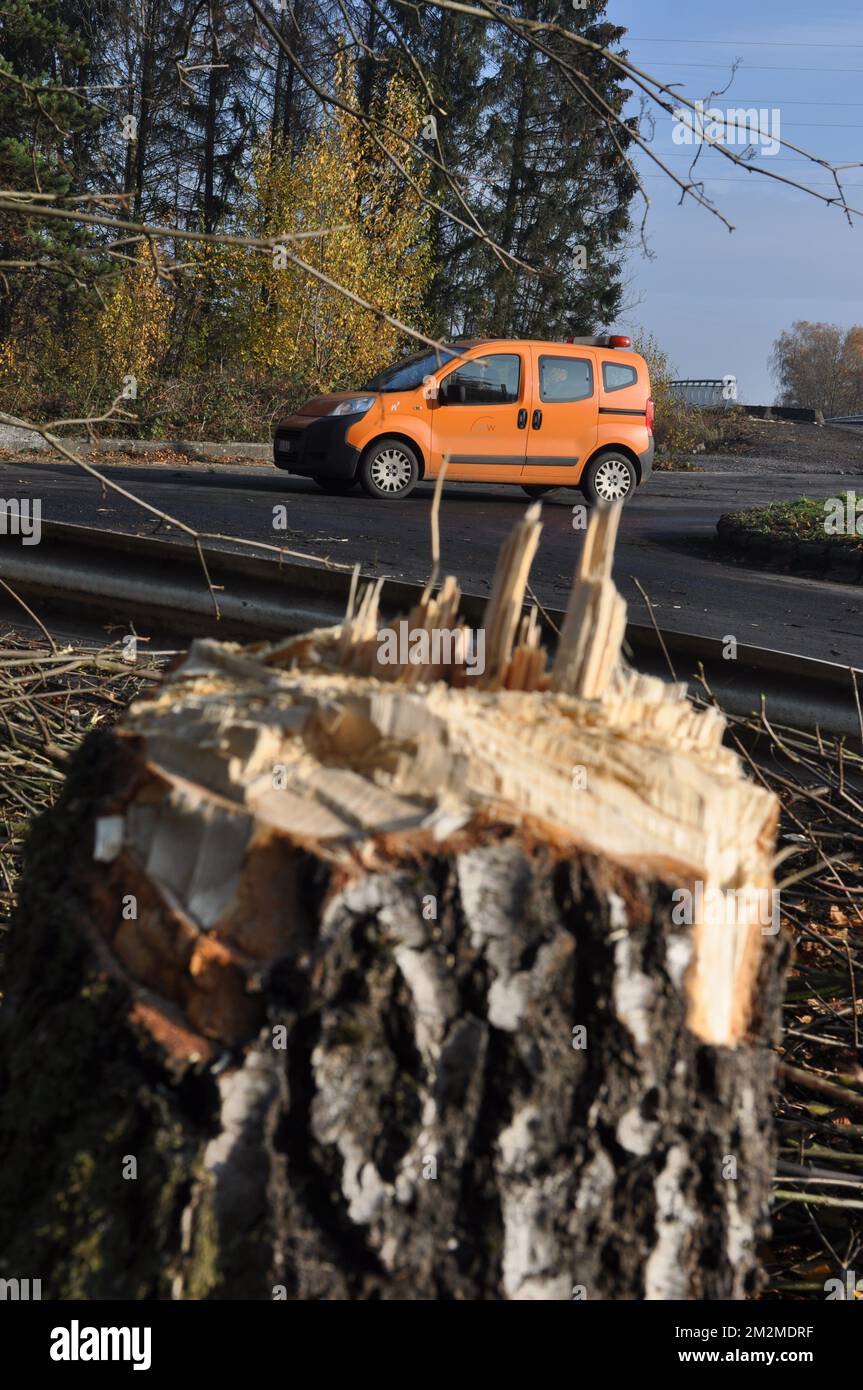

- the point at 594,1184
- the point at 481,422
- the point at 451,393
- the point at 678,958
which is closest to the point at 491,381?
the point at 481,422

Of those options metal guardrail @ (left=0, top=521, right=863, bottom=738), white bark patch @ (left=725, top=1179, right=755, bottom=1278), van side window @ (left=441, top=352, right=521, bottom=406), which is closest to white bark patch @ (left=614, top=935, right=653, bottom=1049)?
white bark patch @ (left=725, top=1179, right=755, bottom=1278)

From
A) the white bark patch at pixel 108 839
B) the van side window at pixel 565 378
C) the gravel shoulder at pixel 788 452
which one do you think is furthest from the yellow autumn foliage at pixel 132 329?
the white bark patch at pixel 108 839

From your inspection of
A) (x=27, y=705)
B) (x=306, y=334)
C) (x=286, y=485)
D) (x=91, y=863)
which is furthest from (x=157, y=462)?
(x=91, y=863)

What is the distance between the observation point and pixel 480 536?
12.4 metres

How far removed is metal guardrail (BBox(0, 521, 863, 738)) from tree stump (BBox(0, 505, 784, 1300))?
2.75 meters

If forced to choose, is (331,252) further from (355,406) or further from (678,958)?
(678,958)

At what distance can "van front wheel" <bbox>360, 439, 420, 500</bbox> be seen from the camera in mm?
15648

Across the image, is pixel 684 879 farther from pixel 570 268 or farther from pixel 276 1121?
pixel 570 268

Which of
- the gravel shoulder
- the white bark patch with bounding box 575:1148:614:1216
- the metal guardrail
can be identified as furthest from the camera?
the gravel shoulder

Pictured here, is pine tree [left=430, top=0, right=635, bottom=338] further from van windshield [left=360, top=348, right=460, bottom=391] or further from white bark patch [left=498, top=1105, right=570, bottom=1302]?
white bark patch [left=498, top=1105, right=570, bottom=1302]

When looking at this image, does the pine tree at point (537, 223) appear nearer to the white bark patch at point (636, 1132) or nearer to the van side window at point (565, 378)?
the van side window at point (565, 378)

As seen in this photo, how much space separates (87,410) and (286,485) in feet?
23.6

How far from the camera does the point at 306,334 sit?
27031 mm

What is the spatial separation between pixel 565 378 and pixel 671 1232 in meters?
15.8
